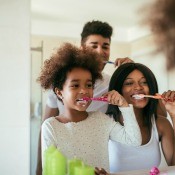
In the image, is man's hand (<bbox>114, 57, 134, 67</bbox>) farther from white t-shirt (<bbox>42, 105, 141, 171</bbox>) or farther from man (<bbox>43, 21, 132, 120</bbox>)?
white t-shirt (<bbox>42, 105, 141, 171</bbox>)

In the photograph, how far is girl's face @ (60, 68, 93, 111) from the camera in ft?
2.92

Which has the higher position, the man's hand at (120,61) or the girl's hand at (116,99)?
the man's hand at (120,61)

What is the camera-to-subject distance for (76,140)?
897mm

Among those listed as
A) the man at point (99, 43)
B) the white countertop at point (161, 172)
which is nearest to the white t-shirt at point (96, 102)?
the man at point (99, 43)

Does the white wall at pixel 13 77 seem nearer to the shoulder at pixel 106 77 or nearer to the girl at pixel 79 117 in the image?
the girl at pixel 79 117

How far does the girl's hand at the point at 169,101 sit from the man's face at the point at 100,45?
0.77 ft

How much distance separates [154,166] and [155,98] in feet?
0.75

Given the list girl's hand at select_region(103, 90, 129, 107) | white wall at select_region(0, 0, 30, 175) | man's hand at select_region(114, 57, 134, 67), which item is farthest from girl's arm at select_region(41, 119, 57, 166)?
man's hand at select_region(114, 57, 134, 67)

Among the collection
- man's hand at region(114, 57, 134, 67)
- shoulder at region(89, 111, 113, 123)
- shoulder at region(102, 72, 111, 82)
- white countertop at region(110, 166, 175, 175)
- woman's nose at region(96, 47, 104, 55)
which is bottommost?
white countertop at region(110, 166, 175, 175)

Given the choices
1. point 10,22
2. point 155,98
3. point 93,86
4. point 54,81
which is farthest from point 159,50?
point 10,22

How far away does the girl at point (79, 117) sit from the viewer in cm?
89

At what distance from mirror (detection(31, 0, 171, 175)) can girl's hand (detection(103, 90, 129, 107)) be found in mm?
100

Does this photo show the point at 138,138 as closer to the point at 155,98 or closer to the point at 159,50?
the point at 155,98

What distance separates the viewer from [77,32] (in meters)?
0.98
